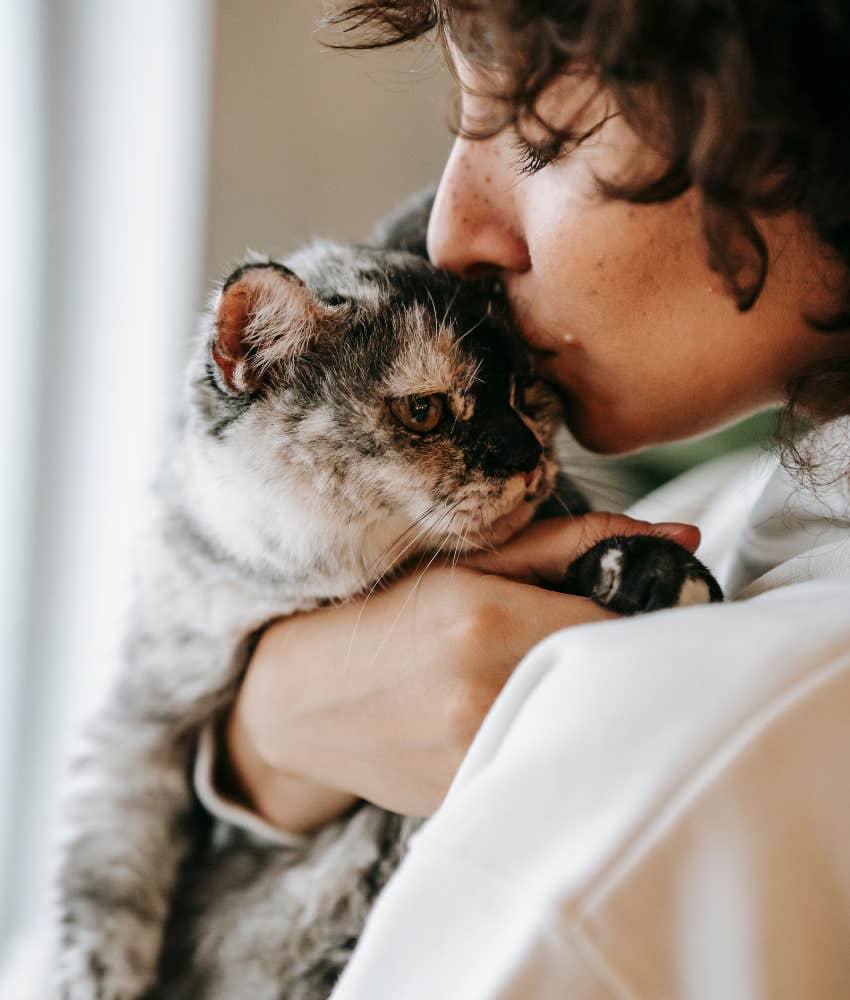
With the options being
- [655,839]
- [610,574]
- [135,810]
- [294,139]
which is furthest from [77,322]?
[655,839]

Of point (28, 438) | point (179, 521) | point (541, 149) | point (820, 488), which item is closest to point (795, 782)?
point (820, 488)

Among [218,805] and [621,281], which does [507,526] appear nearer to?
[621,281]

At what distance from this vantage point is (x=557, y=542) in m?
0.90

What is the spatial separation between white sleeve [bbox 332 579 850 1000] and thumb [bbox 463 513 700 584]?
0.89 feet

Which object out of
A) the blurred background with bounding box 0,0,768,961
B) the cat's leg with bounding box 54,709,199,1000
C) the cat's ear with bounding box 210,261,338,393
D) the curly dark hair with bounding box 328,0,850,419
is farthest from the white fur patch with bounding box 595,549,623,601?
the blurred background with bounding box 0,0,768,961

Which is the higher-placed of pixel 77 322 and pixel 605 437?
pixel 605 437

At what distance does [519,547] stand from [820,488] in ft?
0.95

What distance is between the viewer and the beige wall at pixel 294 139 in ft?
6.63

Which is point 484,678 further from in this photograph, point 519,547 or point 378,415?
point 378,415

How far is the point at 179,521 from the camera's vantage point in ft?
3.51

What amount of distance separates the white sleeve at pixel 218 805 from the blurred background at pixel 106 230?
65 centimetres

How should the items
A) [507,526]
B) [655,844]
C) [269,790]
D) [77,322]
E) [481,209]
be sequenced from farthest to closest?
[77,322]
[269,790]
[507,526]
[481,209]
[655,844]

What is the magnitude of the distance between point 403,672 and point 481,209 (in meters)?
0.43

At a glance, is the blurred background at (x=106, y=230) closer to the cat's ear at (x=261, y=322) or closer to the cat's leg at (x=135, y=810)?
the cat's leg at (x=135, y=810)
